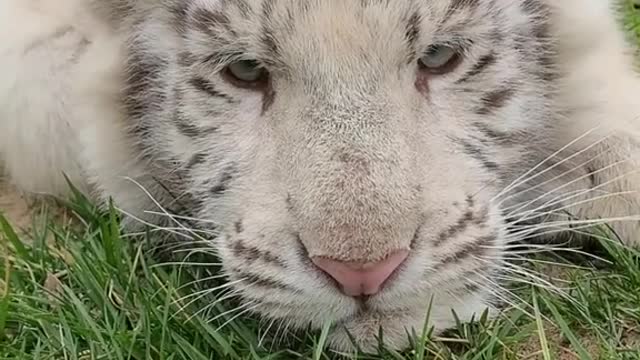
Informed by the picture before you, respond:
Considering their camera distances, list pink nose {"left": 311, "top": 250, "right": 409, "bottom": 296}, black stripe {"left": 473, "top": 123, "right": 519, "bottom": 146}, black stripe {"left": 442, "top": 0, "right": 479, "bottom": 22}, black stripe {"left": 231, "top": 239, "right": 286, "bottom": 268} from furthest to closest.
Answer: black stripe {"left": 473, "top": 123, "right": 519, "bottom": 146} < black stripe {"left": 442, "top": 0, "right": 479, "bottom": 22} < black stripe {"left": 231, "top": 239, "right": 286, "bottom": 268} < pink nose {"left": 311, "top": 250, "right": 409, "bottom": 296}

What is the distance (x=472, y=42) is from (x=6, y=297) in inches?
43.4

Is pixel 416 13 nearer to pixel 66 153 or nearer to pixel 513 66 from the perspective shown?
pixel 513 66

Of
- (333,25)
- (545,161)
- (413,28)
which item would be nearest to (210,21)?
(333,25)

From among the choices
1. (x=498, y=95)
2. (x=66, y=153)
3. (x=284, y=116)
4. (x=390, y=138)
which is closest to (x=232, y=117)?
(x=284, y=116)

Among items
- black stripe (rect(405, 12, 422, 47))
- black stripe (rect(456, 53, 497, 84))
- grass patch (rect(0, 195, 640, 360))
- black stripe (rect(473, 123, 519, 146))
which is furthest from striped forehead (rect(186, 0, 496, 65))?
grass patch (rect(0, 195, 640, 360))

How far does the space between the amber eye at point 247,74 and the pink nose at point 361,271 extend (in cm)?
42

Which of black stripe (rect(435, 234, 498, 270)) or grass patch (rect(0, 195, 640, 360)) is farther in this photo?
grass patch (rect(0, 195, 640, 360))

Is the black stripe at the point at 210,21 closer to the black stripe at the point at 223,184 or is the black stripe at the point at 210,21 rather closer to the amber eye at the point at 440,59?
the black stripe at the point at 223,184

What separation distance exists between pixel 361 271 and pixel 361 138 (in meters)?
0.26

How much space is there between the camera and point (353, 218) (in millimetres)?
2107

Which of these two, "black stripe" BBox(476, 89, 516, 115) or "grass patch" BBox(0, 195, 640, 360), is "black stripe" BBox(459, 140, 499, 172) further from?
"grass patch" BBox(0, 195, 640, 360)

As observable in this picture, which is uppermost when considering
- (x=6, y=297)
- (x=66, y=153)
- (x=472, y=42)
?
(x=472, y=42)

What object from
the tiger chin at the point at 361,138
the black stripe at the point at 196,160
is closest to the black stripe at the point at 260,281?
the tiger chin at the point at 361,138

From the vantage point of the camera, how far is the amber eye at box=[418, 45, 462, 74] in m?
2.34
